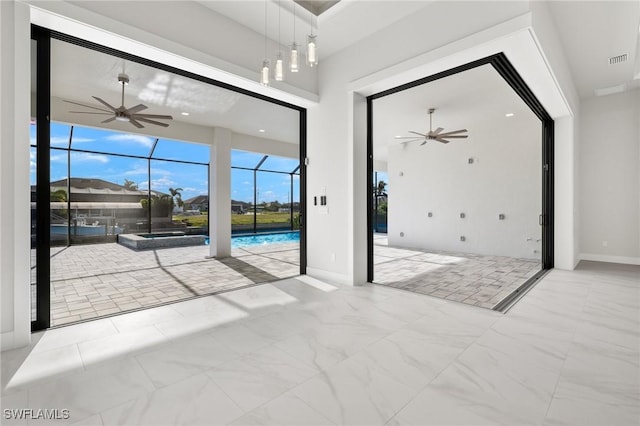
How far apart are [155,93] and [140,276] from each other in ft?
10.5

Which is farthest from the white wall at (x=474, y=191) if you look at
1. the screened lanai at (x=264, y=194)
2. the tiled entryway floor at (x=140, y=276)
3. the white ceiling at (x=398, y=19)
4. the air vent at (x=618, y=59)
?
the screened lanai at (x=264, y=194)

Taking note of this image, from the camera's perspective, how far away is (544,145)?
199 inches

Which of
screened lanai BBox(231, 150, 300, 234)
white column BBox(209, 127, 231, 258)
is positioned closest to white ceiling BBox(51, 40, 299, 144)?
white column BBox(209, 127, 231, 258)

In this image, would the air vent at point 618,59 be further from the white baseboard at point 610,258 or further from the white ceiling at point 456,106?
the white baseboard at point 610,258

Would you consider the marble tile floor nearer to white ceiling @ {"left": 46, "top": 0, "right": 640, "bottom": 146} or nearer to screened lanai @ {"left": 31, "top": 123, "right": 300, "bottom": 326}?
screened lanai @ {"left": 31, "top": 123, "right": 300, "bottom": 326}

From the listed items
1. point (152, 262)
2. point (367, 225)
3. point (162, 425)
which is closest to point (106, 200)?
point (152, 262)

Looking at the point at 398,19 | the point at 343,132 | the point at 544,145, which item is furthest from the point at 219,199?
the point at 544,145

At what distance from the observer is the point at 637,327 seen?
2531 mm

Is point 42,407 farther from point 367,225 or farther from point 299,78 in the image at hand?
point 299,78

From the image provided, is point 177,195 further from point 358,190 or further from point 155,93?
point 358,190

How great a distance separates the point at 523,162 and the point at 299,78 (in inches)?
208

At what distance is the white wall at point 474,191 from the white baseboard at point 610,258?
864 mm

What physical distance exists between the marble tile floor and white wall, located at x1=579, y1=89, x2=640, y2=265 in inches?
142

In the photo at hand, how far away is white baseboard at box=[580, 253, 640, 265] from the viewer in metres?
5.47
